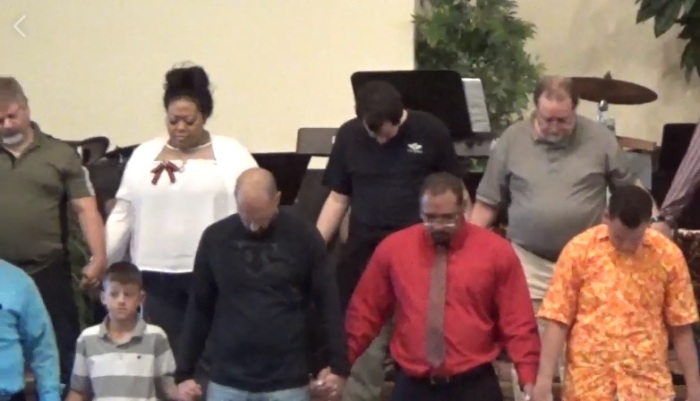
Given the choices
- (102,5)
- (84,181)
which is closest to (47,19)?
(102,5)

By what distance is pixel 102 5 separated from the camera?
272 inches

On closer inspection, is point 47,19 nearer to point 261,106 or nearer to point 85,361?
point 261,106

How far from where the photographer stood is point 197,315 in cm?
385

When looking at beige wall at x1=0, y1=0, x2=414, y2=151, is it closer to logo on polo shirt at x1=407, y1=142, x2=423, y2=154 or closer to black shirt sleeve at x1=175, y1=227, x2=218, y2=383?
logo on polo shirt at x1=407, y1=142, x2=423, y2=154

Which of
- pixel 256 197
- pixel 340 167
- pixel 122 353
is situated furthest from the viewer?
pixel 340 167

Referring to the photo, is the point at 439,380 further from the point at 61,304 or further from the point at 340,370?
the point at 61,304

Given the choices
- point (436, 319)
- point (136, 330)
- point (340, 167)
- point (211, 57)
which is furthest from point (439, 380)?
point (211, 57)

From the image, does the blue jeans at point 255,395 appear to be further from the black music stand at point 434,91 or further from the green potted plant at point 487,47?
the green potted plant at point 487,47

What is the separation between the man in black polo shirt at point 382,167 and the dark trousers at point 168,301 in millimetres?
621

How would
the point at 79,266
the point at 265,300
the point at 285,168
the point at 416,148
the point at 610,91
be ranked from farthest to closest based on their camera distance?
the point at 610,91 → the point at 79,266 → the point at 285,168 → the point at 416,148 → the point at 265,300

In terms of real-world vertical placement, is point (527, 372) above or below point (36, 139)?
below

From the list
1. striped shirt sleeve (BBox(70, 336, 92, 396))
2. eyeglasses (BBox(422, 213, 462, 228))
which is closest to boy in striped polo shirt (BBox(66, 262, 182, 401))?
striped shirt sleeve (BBox(70, 336, 92, 396))

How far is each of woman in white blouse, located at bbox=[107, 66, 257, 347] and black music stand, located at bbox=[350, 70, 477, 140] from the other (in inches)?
40.2

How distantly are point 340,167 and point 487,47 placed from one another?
2.47 metres
